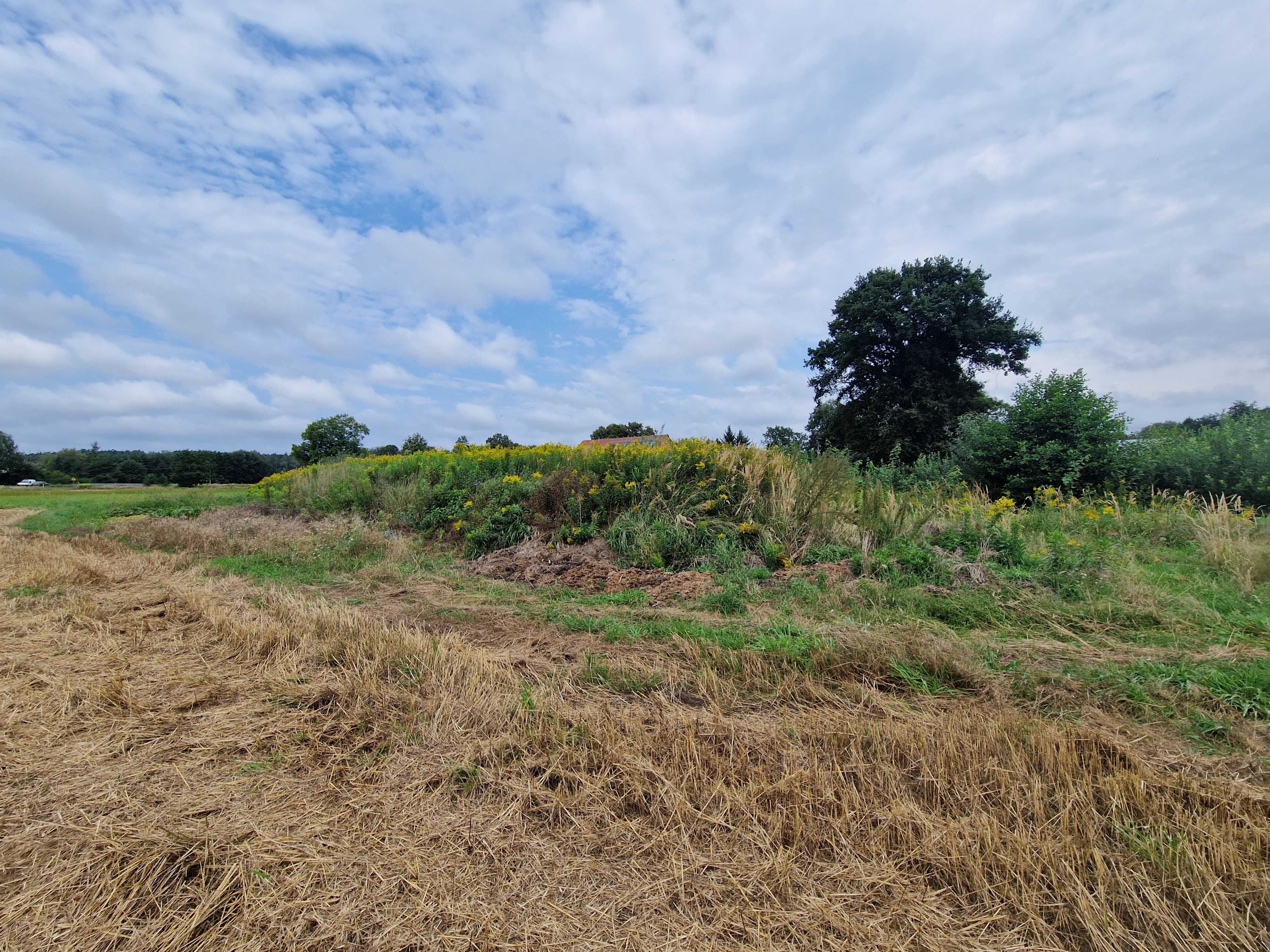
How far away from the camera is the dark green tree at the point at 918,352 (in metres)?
23.3

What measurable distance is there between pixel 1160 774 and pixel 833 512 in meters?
4.85

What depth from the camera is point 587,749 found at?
238cm

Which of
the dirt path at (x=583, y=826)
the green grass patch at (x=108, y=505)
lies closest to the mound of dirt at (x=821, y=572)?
the dirt path at (x=583, y=826)

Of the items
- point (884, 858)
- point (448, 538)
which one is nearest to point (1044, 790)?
point (884, 858)

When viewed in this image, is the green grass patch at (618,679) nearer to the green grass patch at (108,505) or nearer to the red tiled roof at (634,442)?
the red tiled roof at (634,442)

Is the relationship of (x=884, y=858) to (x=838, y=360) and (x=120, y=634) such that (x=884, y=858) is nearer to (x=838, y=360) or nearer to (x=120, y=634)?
(x=120, y=634)

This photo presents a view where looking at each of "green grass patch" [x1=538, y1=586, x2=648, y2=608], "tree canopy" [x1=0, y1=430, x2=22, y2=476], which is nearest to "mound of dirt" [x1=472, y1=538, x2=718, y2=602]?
"green grass patch" [x1=538, y1=586, x2=648, y2=608]

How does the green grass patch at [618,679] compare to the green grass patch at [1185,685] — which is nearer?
the green grass patch at [1185,685]

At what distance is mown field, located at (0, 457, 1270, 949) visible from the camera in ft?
5.26

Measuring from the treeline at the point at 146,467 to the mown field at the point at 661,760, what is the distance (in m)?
43.6

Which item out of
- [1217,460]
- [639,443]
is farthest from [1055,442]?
[639,443]

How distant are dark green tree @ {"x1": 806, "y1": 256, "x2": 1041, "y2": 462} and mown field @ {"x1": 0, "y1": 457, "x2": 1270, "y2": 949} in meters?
19.0

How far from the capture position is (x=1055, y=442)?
42.2 feet

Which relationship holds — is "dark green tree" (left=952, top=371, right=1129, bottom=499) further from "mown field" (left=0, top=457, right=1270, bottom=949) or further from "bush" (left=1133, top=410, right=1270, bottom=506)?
"mown field" (left=0, top=457, right=1270, bottom=949)
